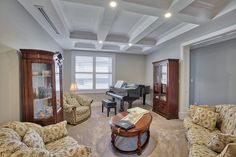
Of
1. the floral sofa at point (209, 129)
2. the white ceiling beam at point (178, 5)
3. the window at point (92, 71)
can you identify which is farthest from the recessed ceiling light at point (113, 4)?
the window at point (92, 71)

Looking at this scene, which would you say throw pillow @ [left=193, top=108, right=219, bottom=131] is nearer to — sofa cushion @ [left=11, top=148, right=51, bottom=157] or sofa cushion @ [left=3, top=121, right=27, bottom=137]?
sofa cushion @ [left=11, top=148, right=51, bottom=157]

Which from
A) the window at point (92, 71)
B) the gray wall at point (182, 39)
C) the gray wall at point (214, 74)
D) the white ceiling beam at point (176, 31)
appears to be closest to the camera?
the gray wall at point (182, 39)

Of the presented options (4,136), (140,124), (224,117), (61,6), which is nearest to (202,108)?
(224,117)

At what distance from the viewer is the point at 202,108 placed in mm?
3055

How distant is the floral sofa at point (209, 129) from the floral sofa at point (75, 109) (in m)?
2.91

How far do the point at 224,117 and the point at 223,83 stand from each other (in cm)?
222

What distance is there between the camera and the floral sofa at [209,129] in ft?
6.10

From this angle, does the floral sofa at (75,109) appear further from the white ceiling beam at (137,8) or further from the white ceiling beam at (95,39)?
the white ceiling beam at (137,8)

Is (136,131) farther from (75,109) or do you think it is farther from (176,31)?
(176,31)

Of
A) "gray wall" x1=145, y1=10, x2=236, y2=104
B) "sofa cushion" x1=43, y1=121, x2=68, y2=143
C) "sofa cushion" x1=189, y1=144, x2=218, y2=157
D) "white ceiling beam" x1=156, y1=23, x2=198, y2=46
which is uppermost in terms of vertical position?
"white ceiling beam" x1=156, y1=23, x2=198, y2=46

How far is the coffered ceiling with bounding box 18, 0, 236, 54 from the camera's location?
96.0 inches

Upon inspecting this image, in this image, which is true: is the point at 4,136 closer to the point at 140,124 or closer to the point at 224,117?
the point at 140,124

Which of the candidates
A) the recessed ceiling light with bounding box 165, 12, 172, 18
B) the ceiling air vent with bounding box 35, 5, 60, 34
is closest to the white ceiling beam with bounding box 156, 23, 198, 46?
the recessed ceiling light with bounding box 165, 12, 172, 18

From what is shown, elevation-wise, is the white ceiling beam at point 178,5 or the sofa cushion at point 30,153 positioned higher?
the white ceiling beam at point 178,5
